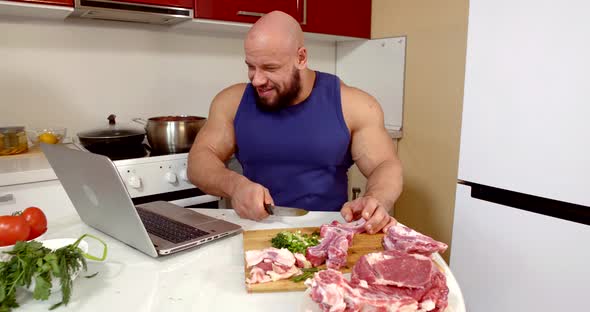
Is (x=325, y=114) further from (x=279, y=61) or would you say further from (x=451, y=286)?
(x=451, y=286)

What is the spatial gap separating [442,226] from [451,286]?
5.43ft

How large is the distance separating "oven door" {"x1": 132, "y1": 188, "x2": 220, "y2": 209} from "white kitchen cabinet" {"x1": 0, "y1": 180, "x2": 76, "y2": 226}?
1.05 ft

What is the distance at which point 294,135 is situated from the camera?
64.7 inches

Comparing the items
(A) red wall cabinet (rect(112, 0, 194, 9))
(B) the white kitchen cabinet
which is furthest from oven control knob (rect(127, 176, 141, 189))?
(A) red wall cabinet (rect(112, 0, 194, 9))

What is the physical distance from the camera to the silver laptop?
2.94 ft

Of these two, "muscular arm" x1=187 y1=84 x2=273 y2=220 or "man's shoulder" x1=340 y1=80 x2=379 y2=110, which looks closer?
"muscular arm" x1=187 y1=84 x2=273 y2=220

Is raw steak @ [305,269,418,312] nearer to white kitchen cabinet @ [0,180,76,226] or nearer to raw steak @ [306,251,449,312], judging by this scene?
raw steak @ [306,251,449,312]

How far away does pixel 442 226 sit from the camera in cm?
244

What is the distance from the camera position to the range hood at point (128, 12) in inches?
69.2

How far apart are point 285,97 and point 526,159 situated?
2.82ft

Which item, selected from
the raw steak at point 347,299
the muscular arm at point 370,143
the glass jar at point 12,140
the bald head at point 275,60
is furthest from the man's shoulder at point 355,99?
the glass jar at point 12,140

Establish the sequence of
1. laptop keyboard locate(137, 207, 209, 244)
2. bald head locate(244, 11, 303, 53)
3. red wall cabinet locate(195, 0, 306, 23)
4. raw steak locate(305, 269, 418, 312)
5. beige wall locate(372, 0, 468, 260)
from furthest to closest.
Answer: beige wall locate(372, 0, 468, 260), red wall cabinet locate(195, 0, 306, 23), bald head locate(244, 11, 303, 53), laptop keyboard locate(137, 207, 209, 244), raw steak locate(305, 269, 418, 312)

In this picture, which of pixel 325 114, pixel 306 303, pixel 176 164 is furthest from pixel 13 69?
pixel 306 303

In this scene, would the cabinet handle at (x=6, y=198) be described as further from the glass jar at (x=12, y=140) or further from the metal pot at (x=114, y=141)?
the metal pot at (x=114, y=141)
